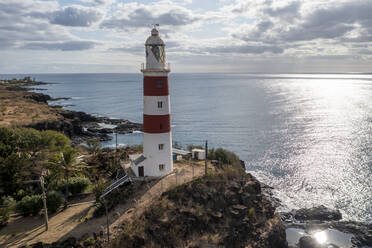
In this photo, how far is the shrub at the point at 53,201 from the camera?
23.8m

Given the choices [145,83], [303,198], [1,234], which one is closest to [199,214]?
[145,83]

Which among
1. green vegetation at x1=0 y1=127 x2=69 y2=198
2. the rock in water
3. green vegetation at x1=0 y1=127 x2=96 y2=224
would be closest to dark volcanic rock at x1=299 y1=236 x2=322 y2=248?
the rock in water

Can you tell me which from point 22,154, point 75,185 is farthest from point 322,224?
point 22,154

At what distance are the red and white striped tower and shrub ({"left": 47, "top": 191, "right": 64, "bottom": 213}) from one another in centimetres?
786

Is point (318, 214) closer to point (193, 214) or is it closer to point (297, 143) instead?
point (193, 214)

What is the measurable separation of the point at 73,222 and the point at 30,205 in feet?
14.5

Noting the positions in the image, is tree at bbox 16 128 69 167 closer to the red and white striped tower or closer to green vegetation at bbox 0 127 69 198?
green vegetation at bbox 0 127 69 198

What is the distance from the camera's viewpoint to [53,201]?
23.9 metres

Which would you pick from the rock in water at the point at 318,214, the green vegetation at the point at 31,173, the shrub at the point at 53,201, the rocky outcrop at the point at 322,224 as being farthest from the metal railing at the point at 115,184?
the rock in water at the point at 318,214

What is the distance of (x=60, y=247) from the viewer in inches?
752

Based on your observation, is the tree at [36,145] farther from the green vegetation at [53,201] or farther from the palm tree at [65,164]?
the green vegetation at [53,201]

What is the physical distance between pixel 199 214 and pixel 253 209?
6.85 meters

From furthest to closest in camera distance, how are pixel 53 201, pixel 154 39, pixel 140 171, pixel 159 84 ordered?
pixel 140 171
pixel 159 84
pixel 154 39
pixel 53 201

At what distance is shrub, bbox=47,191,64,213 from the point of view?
23.8 meters
